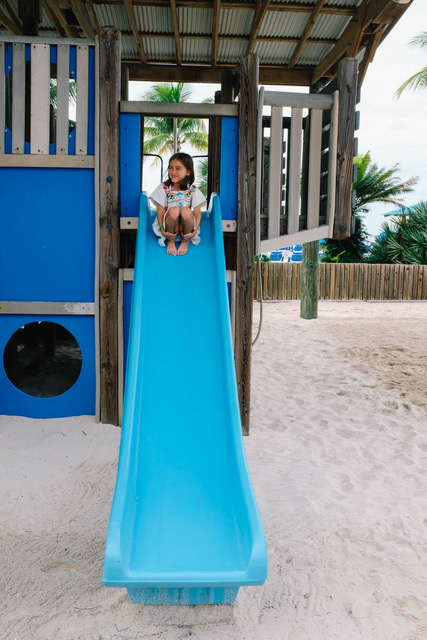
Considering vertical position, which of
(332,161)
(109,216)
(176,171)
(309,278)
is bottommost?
(309,278)

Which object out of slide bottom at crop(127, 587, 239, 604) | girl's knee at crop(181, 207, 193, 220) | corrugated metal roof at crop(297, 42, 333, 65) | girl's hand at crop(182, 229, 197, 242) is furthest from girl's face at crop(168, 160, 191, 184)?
corrugated metal roof at crop(297, 42, 333, 65)

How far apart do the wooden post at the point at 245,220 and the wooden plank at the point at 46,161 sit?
115 centimetres

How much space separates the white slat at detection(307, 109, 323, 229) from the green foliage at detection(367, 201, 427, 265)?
46.4 ft

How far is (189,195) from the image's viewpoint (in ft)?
12.5

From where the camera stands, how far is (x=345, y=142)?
3955 mm

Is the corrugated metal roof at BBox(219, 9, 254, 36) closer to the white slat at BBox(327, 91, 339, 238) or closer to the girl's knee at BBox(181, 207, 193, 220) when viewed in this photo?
the white slat at BBox(327, 91, 339, 238)

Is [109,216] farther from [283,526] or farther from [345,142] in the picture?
[283,526]

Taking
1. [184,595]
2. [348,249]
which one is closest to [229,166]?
[184,595]

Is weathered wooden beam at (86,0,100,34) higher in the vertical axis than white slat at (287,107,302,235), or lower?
higher

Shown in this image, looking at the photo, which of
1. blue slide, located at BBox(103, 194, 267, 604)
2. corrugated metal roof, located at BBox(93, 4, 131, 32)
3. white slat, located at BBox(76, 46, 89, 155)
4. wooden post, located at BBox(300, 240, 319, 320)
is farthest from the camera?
wooden post, located at BBox(300, 240, 319, 320)

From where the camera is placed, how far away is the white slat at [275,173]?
12.8ft

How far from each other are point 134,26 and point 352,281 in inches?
401

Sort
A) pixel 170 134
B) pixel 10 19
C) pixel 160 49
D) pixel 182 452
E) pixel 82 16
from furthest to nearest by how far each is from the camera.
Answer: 1. pixel 170 134
2. pixel 160 49
3. pixel 10 19
4. pixel 82 16
5. pixel 182 452

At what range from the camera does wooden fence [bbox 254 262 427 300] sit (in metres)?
14.5
